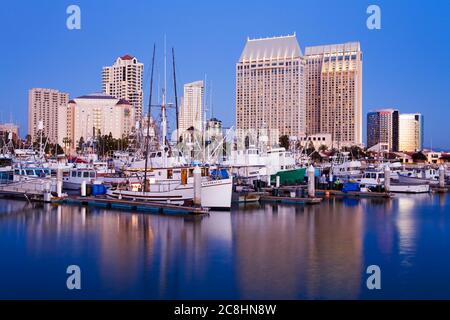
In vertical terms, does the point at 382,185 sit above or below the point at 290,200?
above

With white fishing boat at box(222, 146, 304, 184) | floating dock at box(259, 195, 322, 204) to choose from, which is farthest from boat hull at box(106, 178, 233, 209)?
white fishing boat at box(222, 146, 304, 184)

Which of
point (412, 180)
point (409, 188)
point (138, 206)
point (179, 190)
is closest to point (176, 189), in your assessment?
point (179, 190)

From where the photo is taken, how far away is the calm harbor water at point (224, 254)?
23891 mm

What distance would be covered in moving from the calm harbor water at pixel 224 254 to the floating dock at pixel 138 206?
1.38 m

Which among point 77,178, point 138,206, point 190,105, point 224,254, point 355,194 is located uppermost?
point 190,105

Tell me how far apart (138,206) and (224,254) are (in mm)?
18823

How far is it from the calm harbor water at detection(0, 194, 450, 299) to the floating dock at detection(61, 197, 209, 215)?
4.52ft

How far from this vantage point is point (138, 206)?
48156 mm

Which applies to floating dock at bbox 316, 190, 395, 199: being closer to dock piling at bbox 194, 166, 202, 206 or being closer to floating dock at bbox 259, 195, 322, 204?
floating dock at bbox 259, 195, 322, 204

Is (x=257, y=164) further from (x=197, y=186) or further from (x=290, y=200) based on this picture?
(x=197, y=186)
